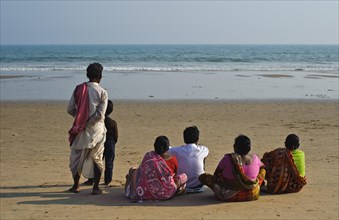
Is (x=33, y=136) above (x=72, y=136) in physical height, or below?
below

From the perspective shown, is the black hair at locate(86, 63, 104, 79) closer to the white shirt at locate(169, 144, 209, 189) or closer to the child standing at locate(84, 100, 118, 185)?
the child standing at locate(84, 100, 118, 185)

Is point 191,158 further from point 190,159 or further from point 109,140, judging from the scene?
point 109,140

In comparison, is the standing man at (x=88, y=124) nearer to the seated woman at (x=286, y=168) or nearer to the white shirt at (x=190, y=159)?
the white shirt at (x=190, y=159)

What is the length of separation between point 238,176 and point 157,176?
1.00 m

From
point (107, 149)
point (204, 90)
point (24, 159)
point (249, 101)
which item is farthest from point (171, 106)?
point (107, 149)

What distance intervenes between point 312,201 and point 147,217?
2236mm

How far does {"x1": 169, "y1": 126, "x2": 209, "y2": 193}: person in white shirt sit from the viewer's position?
6.72 m

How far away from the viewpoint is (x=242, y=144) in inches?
244

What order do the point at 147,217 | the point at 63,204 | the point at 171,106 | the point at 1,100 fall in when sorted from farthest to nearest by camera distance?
the point at 1,100, the point at 171,106, the point at 63,204, the point at 147,217

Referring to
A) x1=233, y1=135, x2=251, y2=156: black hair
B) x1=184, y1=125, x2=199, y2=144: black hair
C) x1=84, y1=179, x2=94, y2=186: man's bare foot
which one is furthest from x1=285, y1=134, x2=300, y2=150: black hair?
x1=84, y1=179, x2=94, y2=186: man's bare foot

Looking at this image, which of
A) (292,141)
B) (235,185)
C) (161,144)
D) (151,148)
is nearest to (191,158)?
(161,144)

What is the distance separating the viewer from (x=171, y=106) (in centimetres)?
1694

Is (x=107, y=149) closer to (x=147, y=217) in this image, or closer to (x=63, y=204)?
(x=63, y=204)

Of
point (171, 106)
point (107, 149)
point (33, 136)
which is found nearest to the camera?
point (107, 149)
